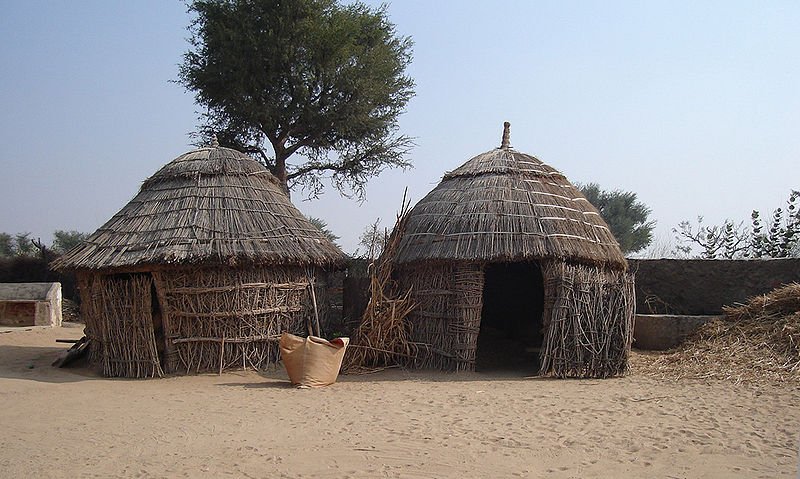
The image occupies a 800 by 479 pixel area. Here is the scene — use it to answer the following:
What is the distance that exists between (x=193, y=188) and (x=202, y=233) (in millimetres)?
1116

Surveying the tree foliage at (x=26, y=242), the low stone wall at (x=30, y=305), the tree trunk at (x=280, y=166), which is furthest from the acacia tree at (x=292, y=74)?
the tree foliage at (x=26, y=242)

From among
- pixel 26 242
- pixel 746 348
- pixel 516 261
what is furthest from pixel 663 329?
pixel 26 242

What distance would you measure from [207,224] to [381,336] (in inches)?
110

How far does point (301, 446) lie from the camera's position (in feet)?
18.1

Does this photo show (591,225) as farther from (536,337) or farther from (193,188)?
(193,188)

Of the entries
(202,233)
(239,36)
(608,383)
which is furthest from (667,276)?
(239,36)

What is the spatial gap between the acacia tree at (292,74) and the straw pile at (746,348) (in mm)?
9516

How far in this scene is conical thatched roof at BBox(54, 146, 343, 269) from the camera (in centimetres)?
908

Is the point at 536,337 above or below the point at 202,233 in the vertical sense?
below

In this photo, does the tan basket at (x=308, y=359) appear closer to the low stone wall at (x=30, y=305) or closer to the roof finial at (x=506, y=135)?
the roof finial at (x=506, y=135)

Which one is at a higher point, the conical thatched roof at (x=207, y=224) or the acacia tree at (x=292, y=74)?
the acacia tree at (x=292, y=74)

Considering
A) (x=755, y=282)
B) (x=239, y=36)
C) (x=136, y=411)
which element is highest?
(x=239, y=36)

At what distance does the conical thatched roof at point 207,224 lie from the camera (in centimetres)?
908

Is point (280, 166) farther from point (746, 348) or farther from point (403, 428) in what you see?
point (403, 428)
